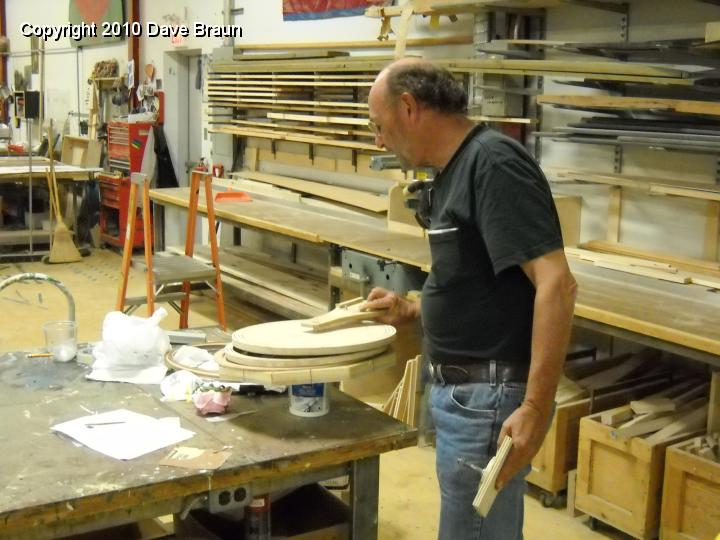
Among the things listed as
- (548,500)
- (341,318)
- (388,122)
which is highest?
(388,122)

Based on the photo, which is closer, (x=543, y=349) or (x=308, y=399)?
(x=543, y=349)

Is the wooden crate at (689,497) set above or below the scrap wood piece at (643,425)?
below

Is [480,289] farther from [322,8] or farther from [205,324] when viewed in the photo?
[322,8]

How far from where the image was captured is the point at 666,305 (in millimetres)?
3090

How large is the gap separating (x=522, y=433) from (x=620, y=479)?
1.53 meters

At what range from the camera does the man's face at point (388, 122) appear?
191 centimetres

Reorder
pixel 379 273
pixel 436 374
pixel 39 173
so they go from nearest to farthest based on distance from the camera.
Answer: pixel 436 374 → pixel 379 273 → pixel 39 173

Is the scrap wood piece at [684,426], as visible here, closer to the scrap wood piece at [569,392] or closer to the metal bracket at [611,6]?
the scrap wood piece at [569,392]

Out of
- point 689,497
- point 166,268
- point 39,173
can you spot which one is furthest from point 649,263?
point 39,173

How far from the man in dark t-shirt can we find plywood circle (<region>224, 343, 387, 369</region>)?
194mm

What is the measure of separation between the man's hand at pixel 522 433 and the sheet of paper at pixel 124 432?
2.42 feet

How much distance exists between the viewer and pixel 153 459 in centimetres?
190

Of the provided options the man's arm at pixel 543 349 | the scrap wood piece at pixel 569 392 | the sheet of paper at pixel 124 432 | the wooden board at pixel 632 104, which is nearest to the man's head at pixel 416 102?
the man's arm at pixel 543 349

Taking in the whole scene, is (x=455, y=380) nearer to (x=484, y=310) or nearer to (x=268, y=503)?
(x=484, y=310)
